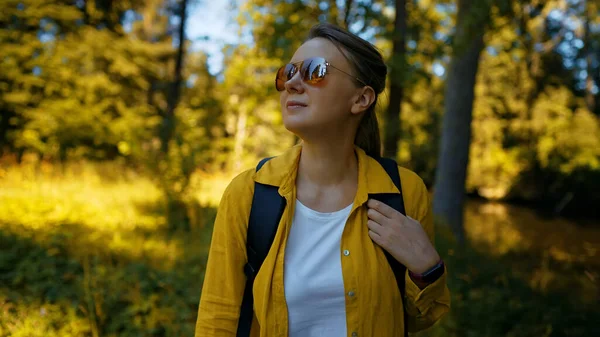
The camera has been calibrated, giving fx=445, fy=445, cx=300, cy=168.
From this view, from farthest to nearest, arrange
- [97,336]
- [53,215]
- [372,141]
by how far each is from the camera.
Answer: [53,215] < [97,336] < [372,141]

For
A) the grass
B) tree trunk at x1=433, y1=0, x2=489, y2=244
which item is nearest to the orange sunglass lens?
the grass

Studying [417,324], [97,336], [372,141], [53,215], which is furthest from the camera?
[53,215]

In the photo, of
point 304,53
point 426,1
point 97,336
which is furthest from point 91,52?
point 304,53

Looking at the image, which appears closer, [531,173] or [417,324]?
[417,324]

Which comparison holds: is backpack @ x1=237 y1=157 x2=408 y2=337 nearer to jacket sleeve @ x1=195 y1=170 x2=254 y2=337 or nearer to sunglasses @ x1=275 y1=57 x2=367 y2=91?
jacket sleeve @ x1=195 y1=170 x2=254 y2=337

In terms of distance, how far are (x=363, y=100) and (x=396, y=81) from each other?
4.87 metres

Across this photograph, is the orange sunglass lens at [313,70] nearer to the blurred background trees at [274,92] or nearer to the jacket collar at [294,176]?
the jacket collar at [294,176]

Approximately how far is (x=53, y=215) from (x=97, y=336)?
10.5 feet

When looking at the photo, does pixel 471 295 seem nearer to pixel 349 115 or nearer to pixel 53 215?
pixel 349 115

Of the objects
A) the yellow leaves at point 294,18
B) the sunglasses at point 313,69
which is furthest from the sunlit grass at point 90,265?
the yellow leaves at point 294,18

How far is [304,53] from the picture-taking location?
5.03ft

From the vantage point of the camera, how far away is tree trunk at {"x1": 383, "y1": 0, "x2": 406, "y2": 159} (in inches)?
233

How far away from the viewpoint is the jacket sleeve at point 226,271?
1.42m

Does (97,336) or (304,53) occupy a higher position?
(304,53)
